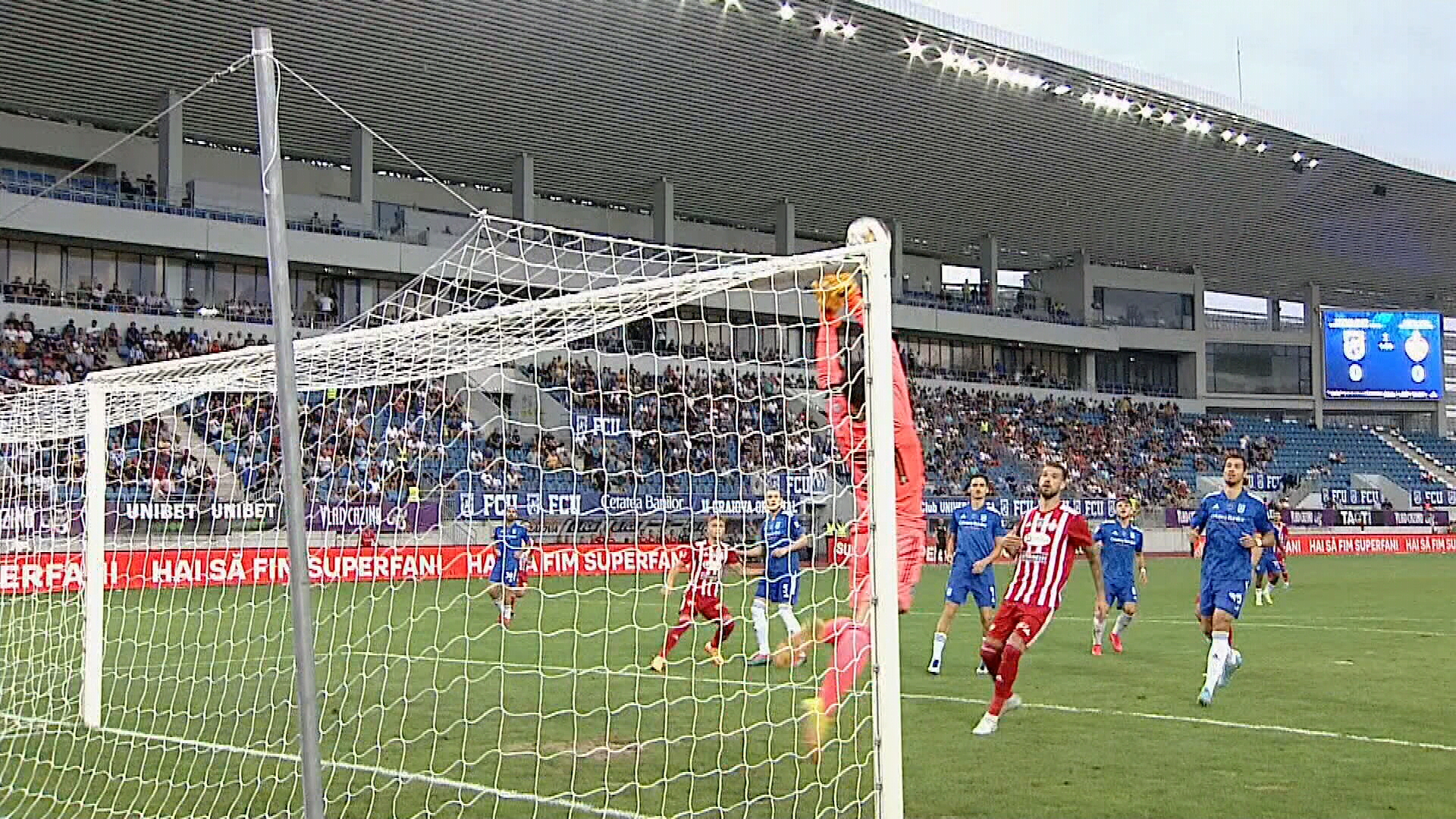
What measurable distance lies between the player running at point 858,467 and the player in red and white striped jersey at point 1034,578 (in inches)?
100

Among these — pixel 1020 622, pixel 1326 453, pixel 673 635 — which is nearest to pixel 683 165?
pixel 1326 453

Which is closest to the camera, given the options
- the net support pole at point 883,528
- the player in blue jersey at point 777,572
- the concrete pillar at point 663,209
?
the net support pole at point 883,528

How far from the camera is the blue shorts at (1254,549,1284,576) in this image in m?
24.3

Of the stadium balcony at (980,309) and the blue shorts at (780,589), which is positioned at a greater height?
the stadium balcony at (980,309)

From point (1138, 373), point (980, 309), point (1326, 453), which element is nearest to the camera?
point (980, 309)

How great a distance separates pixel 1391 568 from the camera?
34438 mm

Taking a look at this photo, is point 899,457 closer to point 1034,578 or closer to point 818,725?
point 818,725

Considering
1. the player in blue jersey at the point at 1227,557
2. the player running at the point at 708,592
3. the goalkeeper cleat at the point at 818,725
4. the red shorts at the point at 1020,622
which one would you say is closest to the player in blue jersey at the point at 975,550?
the player running at the point at 708,592

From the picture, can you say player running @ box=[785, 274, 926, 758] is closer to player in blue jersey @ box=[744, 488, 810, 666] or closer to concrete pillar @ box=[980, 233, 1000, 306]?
player in blue jersey @ box=[744, 488, 810, 666]

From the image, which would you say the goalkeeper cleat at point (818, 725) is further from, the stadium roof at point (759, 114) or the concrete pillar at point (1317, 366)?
the concrete pillar at point (1317, 366)

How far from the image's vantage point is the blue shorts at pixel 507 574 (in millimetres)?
17391

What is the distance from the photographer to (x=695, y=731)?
10211mm

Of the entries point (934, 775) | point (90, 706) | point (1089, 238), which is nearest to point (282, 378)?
point (934, 775)

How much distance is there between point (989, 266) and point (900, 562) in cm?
4942
